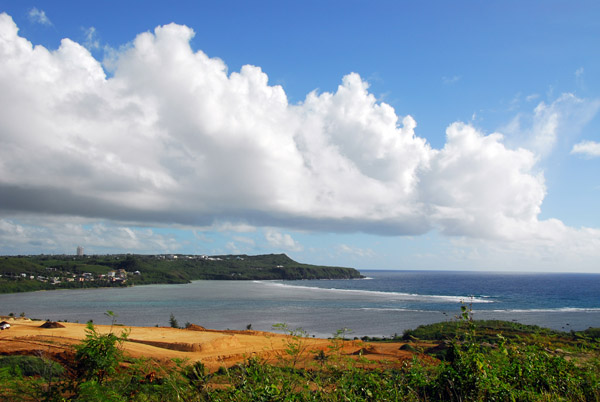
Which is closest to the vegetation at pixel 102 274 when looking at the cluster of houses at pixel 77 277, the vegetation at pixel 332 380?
the cluster of houses at pixel 77 277

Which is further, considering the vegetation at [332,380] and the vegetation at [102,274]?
the vegetation at [102,274]

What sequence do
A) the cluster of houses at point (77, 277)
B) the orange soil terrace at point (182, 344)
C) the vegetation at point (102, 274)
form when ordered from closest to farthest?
the orange soil terrace at point (182, 344) → the vegetation at point (102, 274) → the cluster of houses at point (77, 277)

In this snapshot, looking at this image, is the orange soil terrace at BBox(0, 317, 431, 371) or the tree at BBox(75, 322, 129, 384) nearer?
the tree at BBox(75, 322, 129, 384)

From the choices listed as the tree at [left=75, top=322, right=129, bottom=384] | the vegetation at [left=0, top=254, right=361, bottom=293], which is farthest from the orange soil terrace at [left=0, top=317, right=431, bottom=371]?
the vegetation at [left=0, top=254, right=361, bottom=293]

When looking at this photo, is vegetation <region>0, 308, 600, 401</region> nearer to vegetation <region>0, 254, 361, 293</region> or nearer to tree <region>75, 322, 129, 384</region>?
tree <region>75, 322, 129, 384</region>

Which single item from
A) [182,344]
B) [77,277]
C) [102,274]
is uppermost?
[182,344]

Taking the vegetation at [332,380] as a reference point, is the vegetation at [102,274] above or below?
below

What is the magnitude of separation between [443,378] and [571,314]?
60.7 m

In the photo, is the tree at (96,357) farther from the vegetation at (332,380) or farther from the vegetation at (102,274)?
the vegetation at (102,274)

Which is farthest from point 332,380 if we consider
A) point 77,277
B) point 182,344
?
point 77,277

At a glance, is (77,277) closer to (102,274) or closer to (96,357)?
(102,274)

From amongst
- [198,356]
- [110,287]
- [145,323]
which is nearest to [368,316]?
[145,323]

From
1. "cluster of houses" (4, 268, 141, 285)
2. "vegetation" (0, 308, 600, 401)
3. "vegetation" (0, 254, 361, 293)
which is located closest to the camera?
"vegetation" (0, 308, 600, 401)

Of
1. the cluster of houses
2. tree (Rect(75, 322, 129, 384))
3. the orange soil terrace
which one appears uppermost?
tree (Rect(75, 322, 129, 384))
